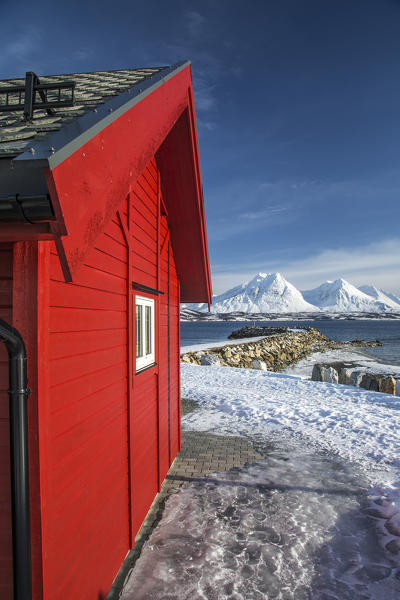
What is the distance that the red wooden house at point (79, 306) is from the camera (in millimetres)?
1717

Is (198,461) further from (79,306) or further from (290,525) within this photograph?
(79,306)

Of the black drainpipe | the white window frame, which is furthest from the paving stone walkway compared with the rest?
the black drainpipe

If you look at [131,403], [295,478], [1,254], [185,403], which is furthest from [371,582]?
[185,403]

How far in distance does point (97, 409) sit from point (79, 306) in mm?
956

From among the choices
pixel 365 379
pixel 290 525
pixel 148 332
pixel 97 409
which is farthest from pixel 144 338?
pixel 365 379

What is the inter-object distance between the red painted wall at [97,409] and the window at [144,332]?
0.21m

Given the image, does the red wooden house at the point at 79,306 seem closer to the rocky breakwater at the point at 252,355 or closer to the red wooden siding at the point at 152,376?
the red wooden siding at the point at 152,376

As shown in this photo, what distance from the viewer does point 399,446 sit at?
7.32m

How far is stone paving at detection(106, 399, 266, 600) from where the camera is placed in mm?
4691

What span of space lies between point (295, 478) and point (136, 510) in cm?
297

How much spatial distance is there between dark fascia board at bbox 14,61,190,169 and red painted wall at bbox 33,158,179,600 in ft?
2.59

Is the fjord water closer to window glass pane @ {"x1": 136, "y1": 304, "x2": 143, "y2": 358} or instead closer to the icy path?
the icy path

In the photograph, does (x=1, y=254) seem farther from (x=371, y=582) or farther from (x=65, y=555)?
(x=371, y=582)

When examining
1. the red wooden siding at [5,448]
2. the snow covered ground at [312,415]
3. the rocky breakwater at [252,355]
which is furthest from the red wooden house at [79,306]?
the rocky breakwater at [252,355]
